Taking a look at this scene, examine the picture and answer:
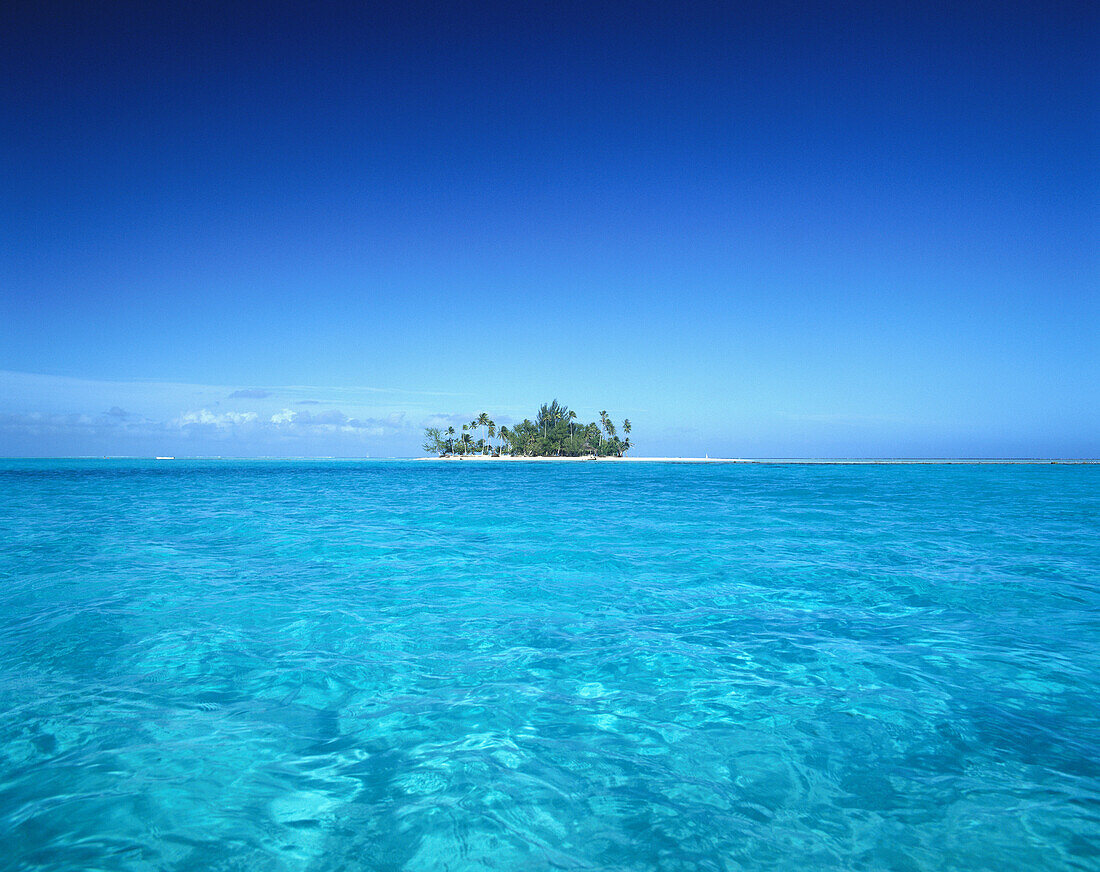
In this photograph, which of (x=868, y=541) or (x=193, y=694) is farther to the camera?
(x=868, y=541)

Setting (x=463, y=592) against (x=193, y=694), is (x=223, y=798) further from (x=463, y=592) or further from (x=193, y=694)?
(x=463, y=592)

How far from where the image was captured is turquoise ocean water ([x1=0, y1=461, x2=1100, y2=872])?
3373 millimetres

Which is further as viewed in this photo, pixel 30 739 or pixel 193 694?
pixel 193 694

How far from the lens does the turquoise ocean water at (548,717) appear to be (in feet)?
11.1

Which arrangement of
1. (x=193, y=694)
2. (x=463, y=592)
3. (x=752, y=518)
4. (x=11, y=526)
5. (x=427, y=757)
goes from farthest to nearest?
(x=752, y=518) < (x=11, y=526) < (x=463, y=592) < (x=193, y=694) < (x=427, y=757)

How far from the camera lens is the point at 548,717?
498cm

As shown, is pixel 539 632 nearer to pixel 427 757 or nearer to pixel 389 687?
pixel 389 687

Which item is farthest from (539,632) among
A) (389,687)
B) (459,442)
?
(459,442)

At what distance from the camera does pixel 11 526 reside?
18469 millimetres

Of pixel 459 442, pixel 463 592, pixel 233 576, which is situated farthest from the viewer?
pixel 459 442

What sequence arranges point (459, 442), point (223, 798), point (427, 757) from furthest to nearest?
point (459, 442)
point (427, 757)
point (223, 798)

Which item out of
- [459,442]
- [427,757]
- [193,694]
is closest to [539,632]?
[427,757]

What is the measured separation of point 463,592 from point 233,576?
472 centimetres

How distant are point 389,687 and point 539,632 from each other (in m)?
2.35
